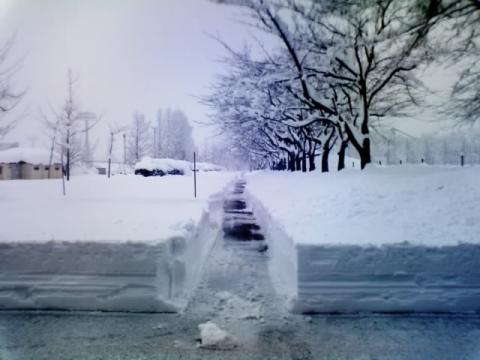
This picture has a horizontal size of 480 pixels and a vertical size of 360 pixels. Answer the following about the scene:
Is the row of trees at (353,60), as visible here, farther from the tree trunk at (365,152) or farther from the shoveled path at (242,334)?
the shoveled path at (242,334)

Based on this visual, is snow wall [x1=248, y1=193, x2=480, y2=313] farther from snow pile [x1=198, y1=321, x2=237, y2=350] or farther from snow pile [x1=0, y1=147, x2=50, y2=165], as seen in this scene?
snow pile [x1=0, y1=147, x2=50, y2=165]

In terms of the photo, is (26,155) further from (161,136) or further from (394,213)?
(394,213)

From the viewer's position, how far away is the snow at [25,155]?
5109 mm

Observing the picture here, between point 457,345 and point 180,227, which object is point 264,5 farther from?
point 457,345

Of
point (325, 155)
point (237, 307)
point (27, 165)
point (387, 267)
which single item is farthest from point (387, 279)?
point (325, 155)

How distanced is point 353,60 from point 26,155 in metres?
6.18

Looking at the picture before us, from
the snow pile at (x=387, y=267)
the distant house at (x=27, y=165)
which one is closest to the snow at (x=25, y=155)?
the distant house at (x=27, y=165)

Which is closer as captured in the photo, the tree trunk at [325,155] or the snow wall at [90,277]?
the snow wall at [90,277]

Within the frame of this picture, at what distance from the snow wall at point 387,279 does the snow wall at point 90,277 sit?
1049 mm

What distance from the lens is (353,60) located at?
8555 mm

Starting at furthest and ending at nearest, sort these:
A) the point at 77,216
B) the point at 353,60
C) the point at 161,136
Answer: the point at 353,60, the point at 161,136, the point at 77,216

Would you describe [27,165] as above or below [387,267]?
above

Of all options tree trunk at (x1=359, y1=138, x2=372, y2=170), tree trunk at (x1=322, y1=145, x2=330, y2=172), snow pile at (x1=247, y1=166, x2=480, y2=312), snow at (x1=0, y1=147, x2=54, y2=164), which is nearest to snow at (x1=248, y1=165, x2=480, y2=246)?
snow pile at (x1=247, y1=166, x2=480, y2=312)

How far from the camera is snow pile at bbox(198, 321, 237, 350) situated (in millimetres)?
2761
